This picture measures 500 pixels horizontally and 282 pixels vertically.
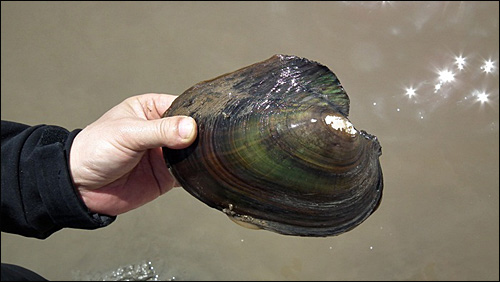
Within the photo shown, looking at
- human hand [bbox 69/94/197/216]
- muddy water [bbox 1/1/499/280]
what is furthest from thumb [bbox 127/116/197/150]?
muddy water [bbox 1/1/499/280]

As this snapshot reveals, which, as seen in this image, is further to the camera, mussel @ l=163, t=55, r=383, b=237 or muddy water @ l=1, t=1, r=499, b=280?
muddy water @ l=1, t=1, r=499, b=280

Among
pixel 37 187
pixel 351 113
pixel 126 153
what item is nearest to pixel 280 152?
pixel 126 153

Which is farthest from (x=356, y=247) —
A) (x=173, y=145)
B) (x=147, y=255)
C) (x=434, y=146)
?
(x=173, y=145)

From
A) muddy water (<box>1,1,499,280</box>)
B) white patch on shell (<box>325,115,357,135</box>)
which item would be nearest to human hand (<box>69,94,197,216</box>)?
white patch on shell (<box>325,115,357,135</box>)

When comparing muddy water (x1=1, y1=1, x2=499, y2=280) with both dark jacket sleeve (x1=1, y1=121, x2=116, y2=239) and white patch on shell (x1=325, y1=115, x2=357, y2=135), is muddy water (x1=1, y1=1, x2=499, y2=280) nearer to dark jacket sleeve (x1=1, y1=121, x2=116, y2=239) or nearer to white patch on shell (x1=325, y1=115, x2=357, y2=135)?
dark jacket sleeve (x1=1, y1=121, x2=116, y2=239)

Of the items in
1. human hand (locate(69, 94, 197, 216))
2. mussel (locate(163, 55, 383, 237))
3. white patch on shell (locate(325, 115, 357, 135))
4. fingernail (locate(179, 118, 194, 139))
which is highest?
white patch on shell (locate(325, 115, 357, 135))

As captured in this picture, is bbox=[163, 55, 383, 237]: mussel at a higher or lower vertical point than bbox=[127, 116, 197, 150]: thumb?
higher

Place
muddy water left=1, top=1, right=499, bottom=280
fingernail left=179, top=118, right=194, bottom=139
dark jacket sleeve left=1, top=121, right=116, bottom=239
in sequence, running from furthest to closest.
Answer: muddy water left=1, top=1, right=499, bottom=280
dark jacket sleeve left=1, top=121, right=116, bottom=239
fingernail left=179, top=118, right=194, bottom=139

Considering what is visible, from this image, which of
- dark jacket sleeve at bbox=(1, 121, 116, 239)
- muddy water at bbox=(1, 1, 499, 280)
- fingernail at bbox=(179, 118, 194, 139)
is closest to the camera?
fingernail at bbox=(179, 118, 194, 139)
